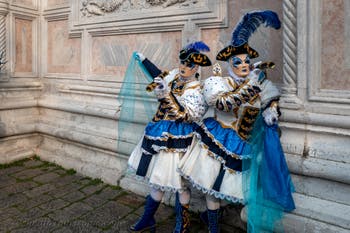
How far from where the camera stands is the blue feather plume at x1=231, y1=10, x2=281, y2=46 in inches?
95.4

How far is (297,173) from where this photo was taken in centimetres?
265

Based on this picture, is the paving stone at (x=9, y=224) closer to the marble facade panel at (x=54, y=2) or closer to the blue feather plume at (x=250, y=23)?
the blue feather plume at (x=250, y=23)

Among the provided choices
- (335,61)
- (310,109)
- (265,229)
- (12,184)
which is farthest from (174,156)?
(12,184)

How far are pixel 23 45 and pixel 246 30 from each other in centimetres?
405

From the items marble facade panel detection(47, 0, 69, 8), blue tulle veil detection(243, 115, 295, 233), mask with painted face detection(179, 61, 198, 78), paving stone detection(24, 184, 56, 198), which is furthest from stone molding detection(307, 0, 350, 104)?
marble facade panel detection(47, 0, 69, 8)

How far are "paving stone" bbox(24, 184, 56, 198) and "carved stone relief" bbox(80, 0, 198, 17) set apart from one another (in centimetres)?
233

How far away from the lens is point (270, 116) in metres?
2.39

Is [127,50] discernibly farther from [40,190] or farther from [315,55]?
[315,55]

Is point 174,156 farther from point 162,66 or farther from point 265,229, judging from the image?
point 162,66

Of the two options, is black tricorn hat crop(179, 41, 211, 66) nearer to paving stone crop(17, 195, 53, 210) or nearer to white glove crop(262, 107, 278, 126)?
white glove crop(262, 107, 278, 126)

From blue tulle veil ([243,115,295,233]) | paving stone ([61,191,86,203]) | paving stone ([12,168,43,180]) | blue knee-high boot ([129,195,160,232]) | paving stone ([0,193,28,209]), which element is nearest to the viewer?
blue tulle veil ([243,115,295,233])

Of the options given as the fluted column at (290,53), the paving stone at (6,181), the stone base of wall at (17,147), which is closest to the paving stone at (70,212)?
the paving stone at (6,181)

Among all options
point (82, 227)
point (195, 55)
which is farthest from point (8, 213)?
point (195, 55)

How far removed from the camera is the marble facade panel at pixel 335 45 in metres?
2.48
